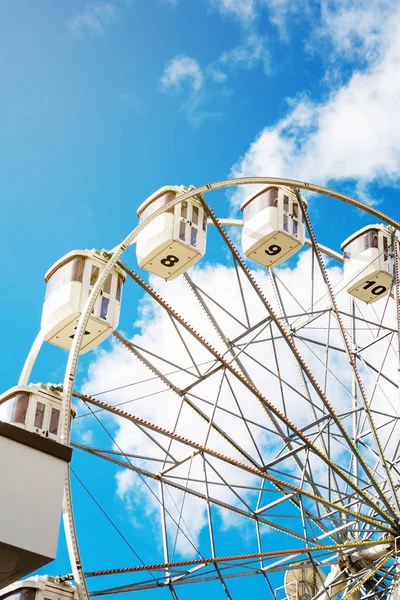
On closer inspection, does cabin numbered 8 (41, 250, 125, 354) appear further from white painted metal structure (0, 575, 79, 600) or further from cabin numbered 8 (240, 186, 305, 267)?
white painted metal structure (0, 575, 79, 600)

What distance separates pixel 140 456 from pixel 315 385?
3700mm

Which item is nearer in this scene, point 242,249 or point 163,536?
point 163,536

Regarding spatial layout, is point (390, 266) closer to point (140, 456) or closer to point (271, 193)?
point (271, 193)

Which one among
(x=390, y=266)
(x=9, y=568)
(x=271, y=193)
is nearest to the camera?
(x=9, y=568)

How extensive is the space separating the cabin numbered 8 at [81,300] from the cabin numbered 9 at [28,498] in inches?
→ 330

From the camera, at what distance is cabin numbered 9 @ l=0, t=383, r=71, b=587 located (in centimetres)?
985

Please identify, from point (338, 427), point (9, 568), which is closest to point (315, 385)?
point (338, 427)

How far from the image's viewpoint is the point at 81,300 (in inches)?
753

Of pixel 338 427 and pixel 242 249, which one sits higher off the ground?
pixel 242 249

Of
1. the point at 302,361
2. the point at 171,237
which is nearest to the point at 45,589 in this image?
the point at 171,237

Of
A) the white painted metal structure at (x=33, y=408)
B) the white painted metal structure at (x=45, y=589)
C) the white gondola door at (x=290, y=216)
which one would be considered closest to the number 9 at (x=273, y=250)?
the white gondola door at (x=290, y=216)

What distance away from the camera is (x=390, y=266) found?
23281 millimetres

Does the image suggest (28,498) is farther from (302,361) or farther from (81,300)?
(302,361)

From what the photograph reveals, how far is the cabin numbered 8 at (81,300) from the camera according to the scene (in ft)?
62.2
